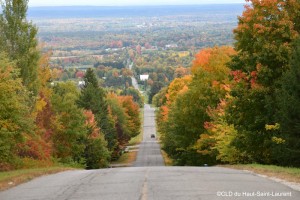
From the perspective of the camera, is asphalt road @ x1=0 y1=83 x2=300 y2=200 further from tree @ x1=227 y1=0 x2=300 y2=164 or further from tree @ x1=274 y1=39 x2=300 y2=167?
tree @ x1=227 y1=0 x2=300 y2=164

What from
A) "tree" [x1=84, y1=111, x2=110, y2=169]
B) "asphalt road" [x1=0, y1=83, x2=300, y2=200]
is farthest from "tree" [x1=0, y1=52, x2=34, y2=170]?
"tree" [x1=84, y1=111, x2=110, y2=169]

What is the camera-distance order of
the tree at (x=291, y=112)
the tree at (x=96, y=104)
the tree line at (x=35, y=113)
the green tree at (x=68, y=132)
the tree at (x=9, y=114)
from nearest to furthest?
the tree at (x=291, y=112) → the tree at (x=9, y=114) → the tree line at (x=35, y=113) → the green tree at (x=68, y=132) → the tree at (x=96, y=104)

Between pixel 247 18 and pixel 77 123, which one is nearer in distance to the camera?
pixel 247 18

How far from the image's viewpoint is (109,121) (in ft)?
252

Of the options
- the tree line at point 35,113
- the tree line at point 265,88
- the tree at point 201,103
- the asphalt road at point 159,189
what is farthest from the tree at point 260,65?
the tree line at point 35,113

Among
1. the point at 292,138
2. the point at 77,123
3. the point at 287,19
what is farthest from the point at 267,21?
the point at 77,123

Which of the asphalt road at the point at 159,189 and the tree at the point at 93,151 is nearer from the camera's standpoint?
the asphalt road at the point at 159,189

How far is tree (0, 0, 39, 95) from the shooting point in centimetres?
4159

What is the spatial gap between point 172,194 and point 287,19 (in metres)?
18.6

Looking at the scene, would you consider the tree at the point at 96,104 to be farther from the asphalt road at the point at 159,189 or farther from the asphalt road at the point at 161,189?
the asphalt road at the point at 159,189

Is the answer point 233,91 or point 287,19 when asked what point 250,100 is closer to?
point 233,91

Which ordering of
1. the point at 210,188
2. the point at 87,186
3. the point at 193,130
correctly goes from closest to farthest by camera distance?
the point at 210,188, the point at 87,186, the point at 193,130

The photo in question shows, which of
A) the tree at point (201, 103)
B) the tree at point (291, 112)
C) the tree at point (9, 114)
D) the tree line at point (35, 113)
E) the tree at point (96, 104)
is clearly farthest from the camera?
the tree at point (96, 104)

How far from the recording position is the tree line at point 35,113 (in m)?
32.7
